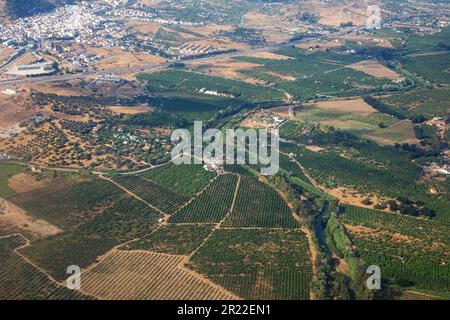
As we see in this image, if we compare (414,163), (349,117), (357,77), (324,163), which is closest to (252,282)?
(324,163)

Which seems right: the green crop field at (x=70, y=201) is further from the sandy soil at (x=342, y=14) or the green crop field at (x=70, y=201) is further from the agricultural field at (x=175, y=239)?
Answer: the sandy soil at (x=342, y=14)

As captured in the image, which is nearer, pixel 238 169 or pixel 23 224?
pixel 23 224

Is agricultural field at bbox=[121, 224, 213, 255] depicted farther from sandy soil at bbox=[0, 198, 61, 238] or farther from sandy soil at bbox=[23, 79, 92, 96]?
sandy soil at bbox=[23, 79, 92, 96]

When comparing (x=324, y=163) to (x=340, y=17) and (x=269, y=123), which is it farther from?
(x=340, y=17)

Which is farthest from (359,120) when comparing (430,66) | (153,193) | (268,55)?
(268,55)

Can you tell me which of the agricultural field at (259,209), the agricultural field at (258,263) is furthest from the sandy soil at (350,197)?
the agricultural field at (258,263)

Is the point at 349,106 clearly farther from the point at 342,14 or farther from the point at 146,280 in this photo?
the point at 342,14
